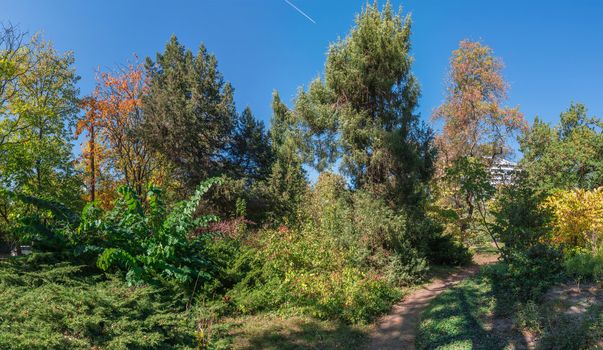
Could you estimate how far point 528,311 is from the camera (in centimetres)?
554

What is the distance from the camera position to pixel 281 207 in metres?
18.9

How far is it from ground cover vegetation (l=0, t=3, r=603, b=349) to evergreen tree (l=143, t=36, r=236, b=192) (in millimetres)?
98

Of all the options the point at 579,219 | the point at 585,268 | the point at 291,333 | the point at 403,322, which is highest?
the point at 579,219

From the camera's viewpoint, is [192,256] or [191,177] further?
[191,177]

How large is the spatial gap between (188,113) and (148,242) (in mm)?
11139

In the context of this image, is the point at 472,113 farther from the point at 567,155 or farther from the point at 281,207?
the point at 281,207

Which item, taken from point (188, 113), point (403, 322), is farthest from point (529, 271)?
point (188, 113)

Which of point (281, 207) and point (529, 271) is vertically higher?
point (281, 207)

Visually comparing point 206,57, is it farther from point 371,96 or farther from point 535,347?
point 535,347

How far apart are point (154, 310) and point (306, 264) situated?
16.5 feet

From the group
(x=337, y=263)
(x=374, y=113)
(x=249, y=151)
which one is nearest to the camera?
(x=337, y=263)

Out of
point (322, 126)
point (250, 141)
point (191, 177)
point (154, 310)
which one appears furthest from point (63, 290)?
point (250, 141)

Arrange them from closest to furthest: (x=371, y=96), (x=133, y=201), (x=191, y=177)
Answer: (x=133, y=201) → (x=371, y=96) → (x=191, y=177)

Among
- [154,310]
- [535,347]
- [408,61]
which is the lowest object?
[535,347]
